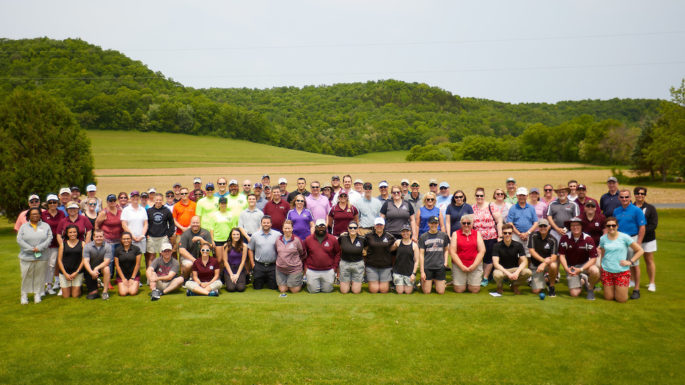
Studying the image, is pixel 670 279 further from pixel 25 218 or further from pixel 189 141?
pixel 189 141

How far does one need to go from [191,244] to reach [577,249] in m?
8.39

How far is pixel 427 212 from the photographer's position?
31.4 feet

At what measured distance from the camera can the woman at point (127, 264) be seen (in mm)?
8727

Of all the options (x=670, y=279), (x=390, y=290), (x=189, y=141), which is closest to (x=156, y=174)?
(x=189, y=141)

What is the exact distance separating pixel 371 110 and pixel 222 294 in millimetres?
104069

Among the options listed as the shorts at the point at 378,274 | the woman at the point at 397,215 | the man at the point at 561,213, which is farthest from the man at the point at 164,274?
the man at the point at 561,213

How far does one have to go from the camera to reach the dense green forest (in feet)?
225

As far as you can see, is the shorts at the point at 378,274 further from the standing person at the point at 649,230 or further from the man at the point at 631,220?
the standing person at the point at 649,230

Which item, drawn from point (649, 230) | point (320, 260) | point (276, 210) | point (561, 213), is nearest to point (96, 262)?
point (276, 210)

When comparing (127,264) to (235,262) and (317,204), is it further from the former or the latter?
(317,204)

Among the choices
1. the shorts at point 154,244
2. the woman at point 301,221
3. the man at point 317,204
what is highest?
the man at point 317,204

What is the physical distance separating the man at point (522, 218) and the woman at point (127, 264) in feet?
27.8

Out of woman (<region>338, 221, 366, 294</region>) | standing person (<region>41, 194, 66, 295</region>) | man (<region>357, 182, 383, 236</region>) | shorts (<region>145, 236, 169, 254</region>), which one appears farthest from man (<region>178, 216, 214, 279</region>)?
man (<region>357, 182, 383, 236</region>)

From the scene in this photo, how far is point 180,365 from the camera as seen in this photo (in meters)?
5.59
